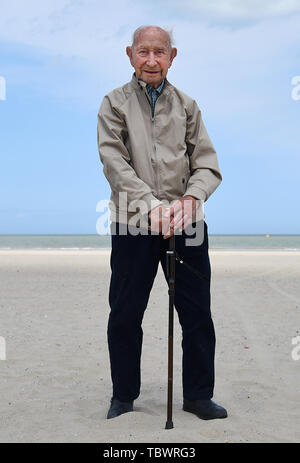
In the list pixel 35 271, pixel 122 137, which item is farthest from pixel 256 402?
pixel 35 271

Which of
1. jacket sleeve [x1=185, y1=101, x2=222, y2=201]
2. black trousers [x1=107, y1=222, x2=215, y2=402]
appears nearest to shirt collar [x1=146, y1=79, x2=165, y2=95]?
jacket sleeve [x1=185, y1=101, x2=222, y2=201]

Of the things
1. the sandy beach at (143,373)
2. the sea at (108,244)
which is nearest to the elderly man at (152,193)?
the sandy beach at (143,373)

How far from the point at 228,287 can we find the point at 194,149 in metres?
7.16

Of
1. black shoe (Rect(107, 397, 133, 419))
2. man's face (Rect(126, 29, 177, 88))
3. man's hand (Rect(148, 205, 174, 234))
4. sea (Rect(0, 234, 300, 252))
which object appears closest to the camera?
man's hand (Rect(148, 205, 174, 234))

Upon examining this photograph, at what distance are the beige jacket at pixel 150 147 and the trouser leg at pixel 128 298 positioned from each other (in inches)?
7.6

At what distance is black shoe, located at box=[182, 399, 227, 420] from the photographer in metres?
3.29

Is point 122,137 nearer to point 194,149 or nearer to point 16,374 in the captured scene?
point 194,149

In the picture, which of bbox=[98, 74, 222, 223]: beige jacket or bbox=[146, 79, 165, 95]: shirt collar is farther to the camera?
bbox=[146, 79, 165, 95]: shirt collar

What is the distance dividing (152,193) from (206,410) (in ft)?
4.64

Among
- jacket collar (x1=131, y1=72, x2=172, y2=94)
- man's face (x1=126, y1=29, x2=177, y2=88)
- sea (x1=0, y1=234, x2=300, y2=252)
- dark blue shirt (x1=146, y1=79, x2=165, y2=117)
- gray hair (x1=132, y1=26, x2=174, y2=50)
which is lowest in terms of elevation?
sea (x1=0, y1=234, x2=300, y2=252)

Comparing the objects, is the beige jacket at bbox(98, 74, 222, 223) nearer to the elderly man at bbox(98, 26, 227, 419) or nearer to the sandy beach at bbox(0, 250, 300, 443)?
the elderly man at bbox(98, 26, 227, 419)

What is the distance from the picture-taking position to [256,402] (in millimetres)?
3727

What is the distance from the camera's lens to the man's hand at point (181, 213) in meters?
2.97

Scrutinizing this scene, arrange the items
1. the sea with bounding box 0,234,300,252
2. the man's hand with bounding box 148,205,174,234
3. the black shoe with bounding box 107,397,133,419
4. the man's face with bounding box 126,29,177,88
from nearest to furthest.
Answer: the man's hand with bounding box 148,205,174,234
the man's face with bounding box 126,29,177,88
the black shoe with bounding box 107,397,133,419
the sea with bounding box 0,234,300,252
